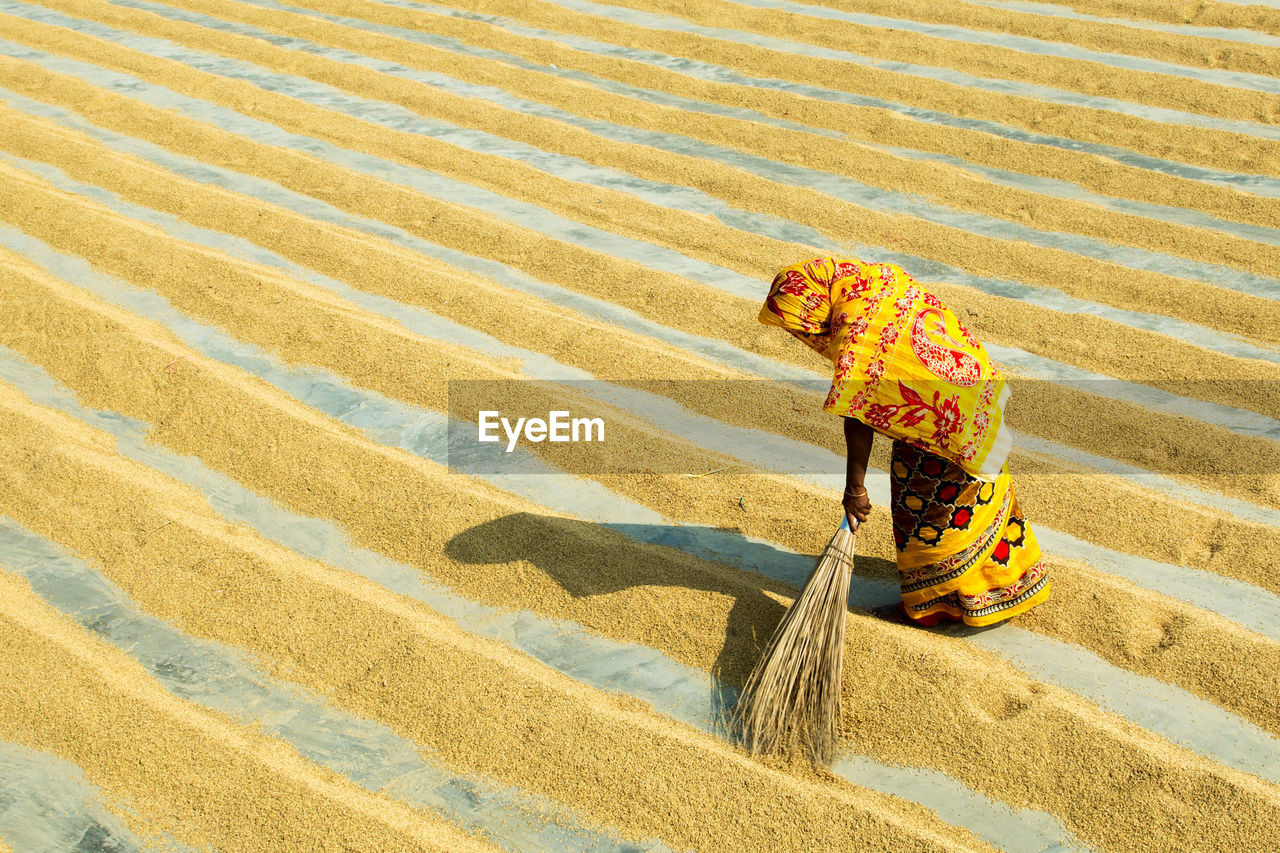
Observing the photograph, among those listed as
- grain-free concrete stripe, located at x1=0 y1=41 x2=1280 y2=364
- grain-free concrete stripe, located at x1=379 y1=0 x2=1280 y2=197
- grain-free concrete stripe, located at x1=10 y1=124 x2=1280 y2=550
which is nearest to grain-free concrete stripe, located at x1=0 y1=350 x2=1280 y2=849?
grain-free concrete stripe, located at x1=10 y1=124 x2=1280 y2=550

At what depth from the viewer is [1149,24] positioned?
504cm

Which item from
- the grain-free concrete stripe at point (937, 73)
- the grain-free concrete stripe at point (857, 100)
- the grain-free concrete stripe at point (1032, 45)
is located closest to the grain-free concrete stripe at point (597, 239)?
the grain-free concrete stripe at point (857, 100)

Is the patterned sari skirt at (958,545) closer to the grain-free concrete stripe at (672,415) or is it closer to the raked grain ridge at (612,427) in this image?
the raked grain ridge at (612,427)

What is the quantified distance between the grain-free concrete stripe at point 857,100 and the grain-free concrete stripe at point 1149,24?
1.21m

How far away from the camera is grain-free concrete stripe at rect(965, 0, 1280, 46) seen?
4.83m

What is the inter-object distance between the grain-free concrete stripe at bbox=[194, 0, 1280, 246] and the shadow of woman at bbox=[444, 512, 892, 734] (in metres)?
2.33

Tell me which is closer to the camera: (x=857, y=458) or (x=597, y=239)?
(x=857, y=458)

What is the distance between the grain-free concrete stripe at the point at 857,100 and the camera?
405cm

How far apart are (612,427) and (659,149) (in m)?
2.00

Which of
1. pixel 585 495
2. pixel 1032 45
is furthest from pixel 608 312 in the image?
pixel 1032 45

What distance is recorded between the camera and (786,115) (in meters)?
4.68

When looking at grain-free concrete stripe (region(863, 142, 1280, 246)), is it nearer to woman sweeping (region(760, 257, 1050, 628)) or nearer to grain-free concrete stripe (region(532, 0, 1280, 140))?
grain-free concrete stripe (region(532, 0, 1280, 140))

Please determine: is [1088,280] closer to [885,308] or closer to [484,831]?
[885,308]

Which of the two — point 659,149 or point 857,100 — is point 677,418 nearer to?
→ point 659,149
